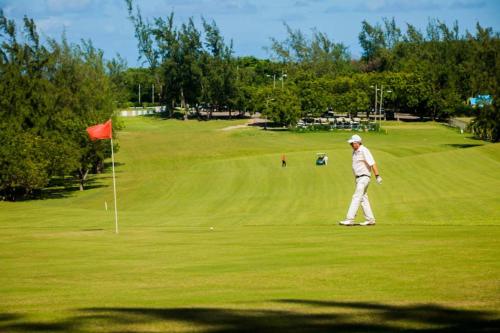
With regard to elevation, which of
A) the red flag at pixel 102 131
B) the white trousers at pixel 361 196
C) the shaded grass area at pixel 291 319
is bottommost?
the white trousers at pixel 361 196

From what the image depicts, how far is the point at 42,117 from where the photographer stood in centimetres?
7500

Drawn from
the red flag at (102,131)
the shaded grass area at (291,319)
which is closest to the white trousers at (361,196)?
the red flag at (102,131)

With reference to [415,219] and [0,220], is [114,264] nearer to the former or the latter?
[415,219]

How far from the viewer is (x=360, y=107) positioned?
15525 cm

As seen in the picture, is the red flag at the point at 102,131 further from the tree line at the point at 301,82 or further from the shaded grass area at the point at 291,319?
the tree line at the point at 301,82

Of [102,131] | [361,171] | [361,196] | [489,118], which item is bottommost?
[489,118]

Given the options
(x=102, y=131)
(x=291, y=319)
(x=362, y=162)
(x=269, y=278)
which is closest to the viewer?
(x=291, y=319)

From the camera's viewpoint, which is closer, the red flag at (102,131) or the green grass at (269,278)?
the green grass at (269,278)

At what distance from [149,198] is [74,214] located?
1558 centimetres

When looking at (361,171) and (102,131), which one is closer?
(361,171)

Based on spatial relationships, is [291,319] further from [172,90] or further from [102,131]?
[172,90]

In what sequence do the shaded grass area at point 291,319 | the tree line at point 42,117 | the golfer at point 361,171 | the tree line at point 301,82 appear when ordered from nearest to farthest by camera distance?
the shaded grass area at point 291,319
the golfer at point 361,171
the tree line at point 42,117
the tree line at point 301,82

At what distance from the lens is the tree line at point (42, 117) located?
216 ft

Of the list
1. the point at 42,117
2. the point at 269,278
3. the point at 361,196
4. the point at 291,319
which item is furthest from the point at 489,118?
the point at 291,319
